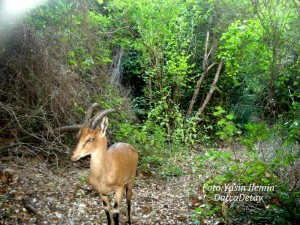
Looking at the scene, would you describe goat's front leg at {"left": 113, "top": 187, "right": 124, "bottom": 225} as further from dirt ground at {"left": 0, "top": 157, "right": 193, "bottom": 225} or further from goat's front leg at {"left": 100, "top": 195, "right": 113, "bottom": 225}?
dirt ground at {"left": 0, "top": 157, "right": 193, "bottom": 225}

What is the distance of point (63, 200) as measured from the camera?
16.6ft

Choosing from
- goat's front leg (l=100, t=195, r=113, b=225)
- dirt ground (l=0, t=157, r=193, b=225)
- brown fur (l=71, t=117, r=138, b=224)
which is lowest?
dirt ground (l=0, t=157, r=193, b=225)

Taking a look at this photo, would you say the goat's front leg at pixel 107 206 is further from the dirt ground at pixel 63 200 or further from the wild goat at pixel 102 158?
the dirt ground at pixel 63 200

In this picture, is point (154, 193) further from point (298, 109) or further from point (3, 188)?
point (298, 109)

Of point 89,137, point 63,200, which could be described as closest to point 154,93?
point 63,200

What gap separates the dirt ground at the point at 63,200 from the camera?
14.6 ft

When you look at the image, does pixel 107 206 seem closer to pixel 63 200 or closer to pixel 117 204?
pixel 117 204

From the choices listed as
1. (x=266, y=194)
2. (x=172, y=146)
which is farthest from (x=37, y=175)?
(x=172, y=146)

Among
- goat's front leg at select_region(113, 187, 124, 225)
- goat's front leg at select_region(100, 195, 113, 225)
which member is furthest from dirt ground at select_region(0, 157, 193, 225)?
goat's front leg at select_region(113, 187, 124, 225)

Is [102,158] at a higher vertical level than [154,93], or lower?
higher

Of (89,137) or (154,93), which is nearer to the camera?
(89,137)

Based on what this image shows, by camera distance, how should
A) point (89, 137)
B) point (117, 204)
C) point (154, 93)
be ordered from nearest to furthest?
1. point (89, 137)
2. point (117, 204)
3. point (154, 93)

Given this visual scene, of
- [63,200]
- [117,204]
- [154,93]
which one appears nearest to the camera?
[117,204]

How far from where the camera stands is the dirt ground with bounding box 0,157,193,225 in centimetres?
446
